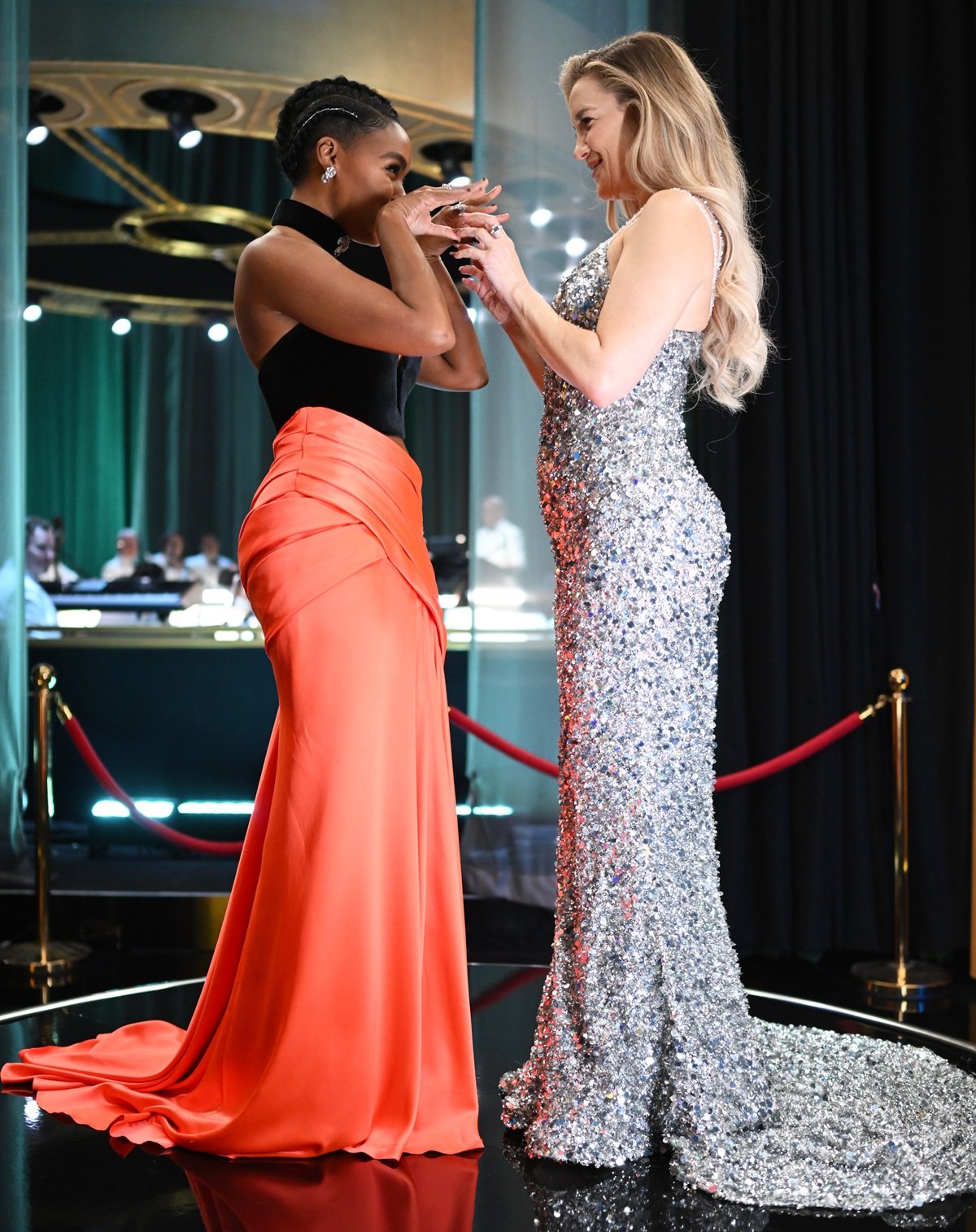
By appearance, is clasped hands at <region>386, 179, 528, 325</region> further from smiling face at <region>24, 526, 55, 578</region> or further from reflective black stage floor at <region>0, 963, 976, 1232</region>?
smiling face at <region>24, 526, 55, 578</region>

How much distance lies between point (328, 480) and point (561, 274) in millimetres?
2996

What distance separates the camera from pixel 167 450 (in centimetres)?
1370

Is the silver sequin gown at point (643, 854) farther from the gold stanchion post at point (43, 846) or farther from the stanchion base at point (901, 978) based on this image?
the gold stanchion post at point (43, 846)

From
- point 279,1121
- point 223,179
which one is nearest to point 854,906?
point 279,1121

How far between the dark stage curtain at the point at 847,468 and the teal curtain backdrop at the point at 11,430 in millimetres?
2807

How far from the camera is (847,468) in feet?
15.9

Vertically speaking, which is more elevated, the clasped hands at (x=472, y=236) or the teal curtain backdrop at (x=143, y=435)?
the teal curtain backdrop at (x=143, y=435)

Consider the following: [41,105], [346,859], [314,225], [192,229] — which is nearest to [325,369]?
[314,225]

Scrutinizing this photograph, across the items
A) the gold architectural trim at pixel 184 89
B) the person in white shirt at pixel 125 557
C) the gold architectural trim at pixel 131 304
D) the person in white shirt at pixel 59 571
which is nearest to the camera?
the gold architectural trim at pixel 184 89

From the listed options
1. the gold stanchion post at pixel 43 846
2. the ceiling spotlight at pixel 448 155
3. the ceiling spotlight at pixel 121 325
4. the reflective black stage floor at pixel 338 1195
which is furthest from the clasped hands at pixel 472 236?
the ceiling spotlight at pixel 121 325

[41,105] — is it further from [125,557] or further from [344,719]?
[344,719]

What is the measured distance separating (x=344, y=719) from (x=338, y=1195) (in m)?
0.87

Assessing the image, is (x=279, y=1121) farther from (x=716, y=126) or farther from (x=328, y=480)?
(x=716, y=126)

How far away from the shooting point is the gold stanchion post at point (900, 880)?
4508 mm
